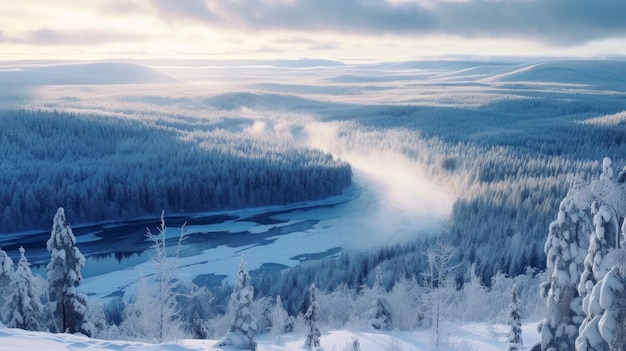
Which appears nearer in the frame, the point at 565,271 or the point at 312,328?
the point at 565,271

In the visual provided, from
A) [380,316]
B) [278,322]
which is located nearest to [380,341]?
[380,316]

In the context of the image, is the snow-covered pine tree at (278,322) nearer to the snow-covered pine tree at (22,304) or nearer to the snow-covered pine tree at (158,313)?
the snow-covered pine tree at (158,313)

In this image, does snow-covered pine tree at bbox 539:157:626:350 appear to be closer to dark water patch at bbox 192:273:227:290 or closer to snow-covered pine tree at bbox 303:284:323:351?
snow-covered pine tree at bbox 303:284:323:351

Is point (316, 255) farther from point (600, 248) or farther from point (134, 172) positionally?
point (600, 248)

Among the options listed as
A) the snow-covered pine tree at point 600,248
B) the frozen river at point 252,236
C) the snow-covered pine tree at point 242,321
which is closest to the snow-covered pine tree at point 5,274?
the snow-covered pine tree at point 242,321

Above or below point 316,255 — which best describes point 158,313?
above

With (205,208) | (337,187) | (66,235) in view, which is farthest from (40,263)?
(337,187)

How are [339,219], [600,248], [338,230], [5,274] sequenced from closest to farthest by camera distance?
[600,248]
[5,274]
[338,230]
[339,219]
